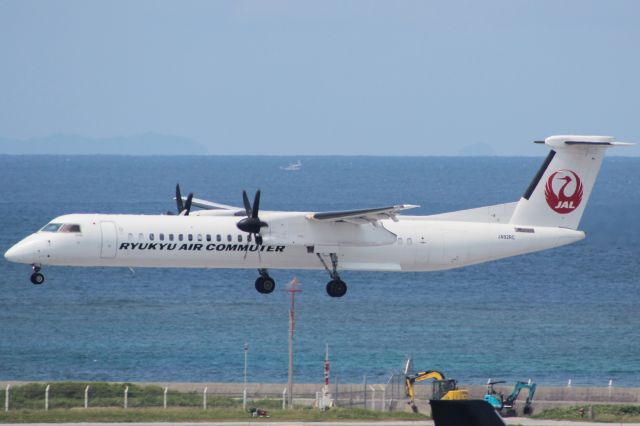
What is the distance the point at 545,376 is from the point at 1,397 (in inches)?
1555

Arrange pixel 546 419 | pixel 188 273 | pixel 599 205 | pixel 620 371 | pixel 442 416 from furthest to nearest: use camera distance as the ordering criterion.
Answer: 1. pixel 188 273
2. pixel 620 371
3. pixel 546 419
4. pixel 599 205
5. pixel 442 416

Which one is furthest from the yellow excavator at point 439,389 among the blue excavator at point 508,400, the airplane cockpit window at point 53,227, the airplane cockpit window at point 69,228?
the airplane cockpit window at point 53,227

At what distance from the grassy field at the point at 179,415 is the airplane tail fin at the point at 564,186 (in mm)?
10176

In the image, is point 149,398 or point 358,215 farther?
point 149,398

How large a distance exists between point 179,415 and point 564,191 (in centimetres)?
1782

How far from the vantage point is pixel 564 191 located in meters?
43.9

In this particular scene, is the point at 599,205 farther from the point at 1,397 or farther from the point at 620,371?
the point at 620,371

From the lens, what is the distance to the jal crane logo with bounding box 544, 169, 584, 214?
4381 cm

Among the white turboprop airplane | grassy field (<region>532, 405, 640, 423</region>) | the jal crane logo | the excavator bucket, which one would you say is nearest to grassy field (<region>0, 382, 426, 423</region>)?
grassy field (<region>532, 405, 640, 423</region>)

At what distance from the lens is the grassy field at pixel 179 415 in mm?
45344

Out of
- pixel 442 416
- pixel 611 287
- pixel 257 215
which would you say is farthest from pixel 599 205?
pixel 611 287

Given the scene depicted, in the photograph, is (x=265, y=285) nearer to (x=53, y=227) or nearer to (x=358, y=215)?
(x=358, y=215)

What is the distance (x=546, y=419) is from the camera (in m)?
49.9

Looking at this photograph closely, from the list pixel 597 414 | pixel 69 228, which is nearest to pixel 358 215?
pixel 69 228
